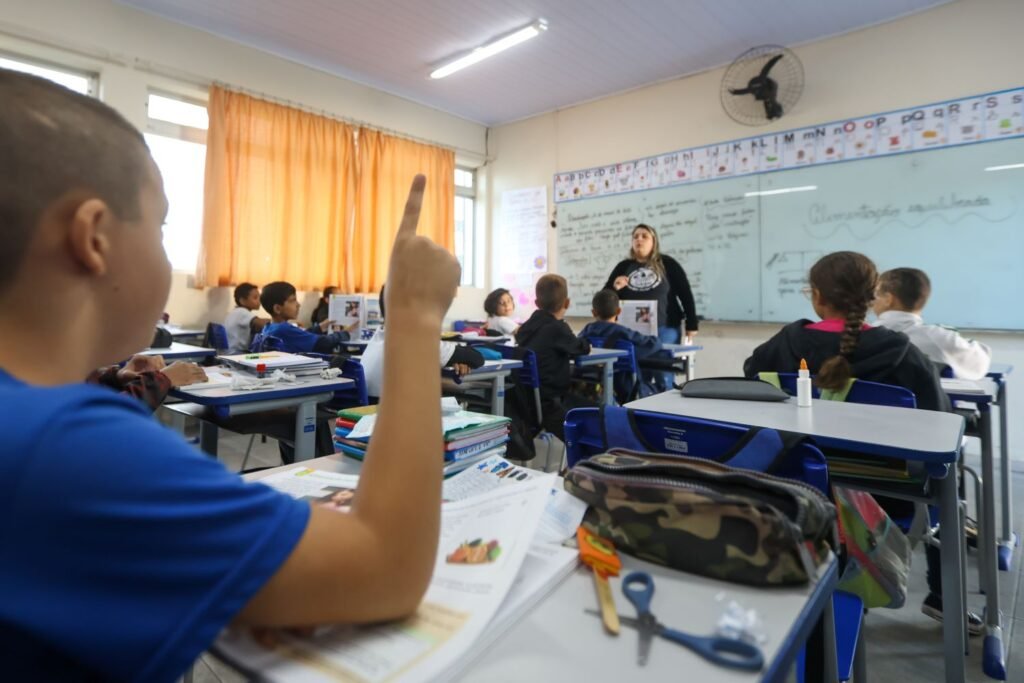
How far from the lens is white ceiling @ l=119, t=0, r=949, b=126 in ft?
13.8

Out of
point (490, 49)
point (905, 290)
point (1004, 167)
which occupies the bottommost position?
point (905, 290)

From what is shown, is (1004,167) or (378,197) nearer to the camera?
(1004,167)

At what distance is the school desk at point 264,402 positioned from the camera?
1909mm

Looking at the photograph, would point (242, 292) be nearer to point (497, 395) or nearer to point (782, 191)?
point (497, 395)

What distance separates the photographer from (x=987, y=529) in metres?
1.79

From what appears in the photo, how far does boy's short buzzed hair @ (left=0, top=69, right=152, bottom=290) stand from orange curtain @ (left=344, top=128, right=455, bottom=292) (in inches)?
204

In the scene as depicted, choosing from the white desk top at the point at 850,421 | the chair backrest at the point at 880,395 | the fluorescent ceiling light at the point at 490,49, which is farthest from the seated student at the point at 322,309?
the chair backrest at the point at 880,395

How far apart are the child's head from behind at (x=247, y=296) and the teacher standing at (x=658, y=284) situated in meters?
2.91

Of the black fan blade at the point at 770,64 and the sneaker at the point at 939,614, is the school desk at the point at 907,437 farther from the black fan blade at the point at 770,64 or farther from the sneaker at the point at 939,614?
the black fan blade at the point at 770,64

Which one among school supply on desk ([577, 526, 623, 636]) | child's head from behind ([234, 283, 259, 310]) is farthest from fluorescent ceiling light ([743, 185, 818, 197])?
school supply on desk ([577, 526, 623, 636])

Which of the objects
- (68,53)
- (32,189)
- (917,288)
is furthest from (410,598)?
(68,53)

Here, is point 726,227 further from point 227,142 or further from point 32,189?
point 32,189

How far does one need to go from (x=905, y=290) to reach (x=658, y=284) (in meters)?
2.10

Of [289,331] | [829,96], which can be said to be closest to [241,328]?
[289,331]
